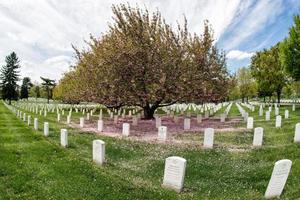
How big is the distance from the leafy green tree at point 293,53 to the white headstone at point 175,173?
3590cm

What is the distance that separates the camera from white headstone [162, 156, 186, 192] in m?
9.96

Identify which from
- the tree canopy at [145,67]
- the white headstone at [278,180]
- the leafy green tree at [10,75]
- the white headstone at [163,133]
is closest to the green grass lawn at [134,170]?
the white headstone at [278,180]

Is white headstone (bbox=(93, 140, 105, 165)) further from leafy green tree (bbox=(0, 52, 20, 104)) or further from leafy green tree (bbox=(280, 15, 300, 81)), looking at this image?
leafy green tree (bbox=(0, 52, 20, 104))

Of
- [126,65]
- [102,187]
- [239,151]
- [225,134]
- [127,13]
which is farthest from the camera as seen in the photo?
[127,13]

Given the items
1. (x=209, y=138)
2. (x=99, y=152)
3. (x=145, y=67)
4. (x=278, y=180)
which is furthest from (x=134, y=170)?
(x=145, y=67)

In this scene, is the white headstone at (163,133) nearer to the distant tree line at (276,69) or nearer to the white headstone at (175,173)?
the white headstone at (175,173)

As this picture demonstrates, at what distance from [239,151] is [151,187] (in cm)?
634

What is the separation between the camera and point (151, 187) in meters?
10.2

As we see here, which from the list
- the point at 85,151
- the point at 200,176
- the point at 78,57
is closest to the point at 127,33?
the point at 78,57

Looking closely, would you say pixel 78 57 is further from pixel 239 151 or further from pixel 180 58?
pixel 239 151

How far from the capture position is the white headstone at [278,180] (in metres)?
9.25

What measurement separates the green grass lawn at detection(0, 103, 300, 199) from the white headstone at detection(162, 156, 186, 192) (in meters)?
0.29

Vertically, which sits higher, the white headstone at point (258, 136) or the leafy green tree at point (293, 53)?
the leafy green tree at point (293, 53)

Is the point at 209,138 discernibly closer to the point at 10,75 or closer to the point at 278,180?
the point at 278,180
